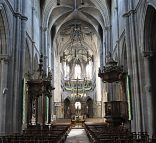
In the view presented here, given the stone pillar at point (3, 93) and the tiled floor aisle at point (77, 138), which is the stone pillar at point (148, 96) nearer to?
the tiled floor aisle at point (77, 138)

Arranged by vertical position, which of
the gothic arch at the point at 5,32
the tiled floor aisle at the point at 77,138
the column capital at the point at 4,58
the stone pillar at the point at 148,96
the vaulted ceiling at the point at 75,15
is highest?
the vaulted ceiling at the point at 75,15

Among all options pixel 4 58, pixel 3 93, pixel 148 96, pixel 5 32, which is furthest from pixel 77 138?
pixel 5 32

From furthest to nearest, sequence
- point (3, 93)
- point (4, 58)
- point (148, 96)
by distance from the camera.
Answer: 1. point (4, 58)
2. point (3, 93)
3. point (148, 96)

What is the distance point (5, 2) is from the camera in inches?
640

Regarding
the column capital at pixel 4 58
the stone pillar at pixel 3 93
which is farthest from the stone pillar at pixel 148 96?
the column capital at pixel 4 58

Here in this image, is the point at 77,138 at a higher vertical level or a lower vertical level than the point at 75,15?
lower

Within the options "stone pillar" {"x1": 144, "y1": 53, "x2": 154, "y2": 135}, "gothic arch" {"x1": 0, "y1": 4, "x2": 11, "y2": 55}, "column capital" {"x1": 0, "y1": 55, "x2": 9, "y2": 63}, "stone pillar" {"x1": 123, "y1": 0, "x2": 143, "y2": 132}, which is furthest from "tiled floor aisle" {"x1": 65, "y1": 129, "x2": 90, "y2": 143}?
"gothic arch" {"x1": 0, "y1": 4, "x2": 11, "y2": 55}

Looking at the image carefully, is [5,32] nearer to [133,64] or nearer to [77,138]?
[133,64]

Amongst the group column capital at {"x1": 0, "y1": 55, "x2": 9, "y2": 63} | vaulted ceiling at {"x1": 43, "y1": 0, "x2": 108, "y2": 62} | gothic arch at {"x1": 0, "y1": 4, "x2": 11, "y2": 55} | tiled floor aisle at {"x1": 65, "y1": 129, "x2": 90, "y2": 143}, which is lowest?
tiled floor aisle at {"x1": 65, "y1": 129, "x2": 90, "y2": 143}

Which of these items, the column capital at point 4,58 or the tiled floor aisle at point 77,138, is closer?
the column capital at point 4,58

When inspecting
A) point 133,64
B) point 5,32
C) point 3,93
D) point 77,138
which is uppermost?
point 5,32

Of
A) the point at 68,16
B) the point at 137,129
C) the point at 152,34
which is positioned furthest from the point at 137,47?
the point at 68,16

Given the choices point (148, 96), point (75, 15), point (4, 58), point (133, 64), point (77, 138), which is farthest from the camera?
point (75, 15)

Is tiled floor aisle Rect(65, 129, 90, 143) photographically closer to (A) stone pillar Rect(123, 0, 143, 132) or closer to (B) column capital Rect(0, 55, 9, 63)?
(A) stone pillar Rect(123, 0, 143, 132)
